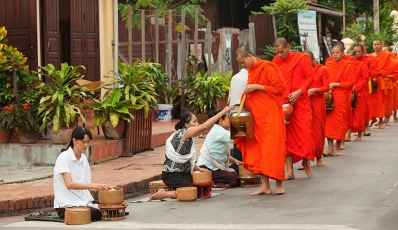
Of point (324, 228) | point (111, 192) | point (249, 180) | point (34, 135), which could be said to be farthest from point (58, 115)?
point (324, 228)

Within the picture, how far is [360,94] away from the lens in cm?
1683

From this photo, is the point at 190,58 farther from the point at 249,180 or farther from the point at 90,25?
the point at 249,180

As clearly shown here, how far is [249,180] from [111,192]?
9.89 ft

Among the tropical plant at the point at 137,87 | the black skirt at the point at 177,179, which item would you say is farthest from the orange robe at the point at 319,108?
the black skirt at the point at 177,179

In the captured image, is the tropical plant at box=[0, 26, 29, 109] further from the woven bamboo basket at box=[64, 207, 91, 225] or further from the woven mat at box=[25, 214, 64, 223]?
the woven bamboo basket at box=[64, 207, 91, 225]

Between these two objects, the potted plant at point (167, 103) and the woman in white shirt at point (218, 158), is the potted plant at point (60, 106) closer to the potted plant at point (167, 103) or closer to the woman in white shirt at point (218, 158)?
the woman in white shirt at point (218, 158)

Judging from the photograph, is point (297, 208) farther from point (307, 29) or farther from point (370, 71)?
point (307, 29)

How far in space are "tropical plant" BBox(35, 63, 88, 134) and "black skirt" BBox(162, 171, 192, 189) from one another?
91.7 inches

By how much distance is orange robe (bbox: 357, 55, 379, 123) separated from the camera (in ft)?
57.9

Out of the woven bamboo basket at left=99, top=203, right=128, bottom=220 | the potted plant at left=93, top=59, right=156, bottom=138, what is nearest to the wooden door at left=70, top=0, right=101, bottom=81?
the potted plant at left=93, top=59, right=156, bottom=138

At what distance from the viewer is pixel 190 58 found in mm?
18062

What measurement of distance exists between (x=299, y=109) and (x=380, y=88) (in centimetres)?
841

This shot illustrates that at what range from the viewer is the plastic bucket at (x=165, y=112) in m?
17.6

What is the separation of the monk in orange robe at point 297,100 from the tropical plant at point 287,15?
13.6 meters
